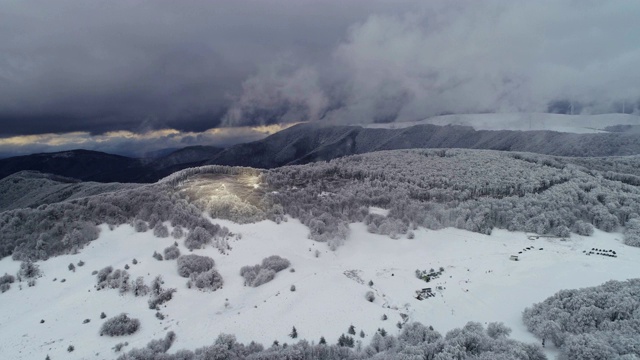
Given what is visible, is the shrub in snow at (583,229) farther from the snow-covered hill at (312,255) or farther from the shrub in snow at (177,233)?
the shrub in snow at (177,233)

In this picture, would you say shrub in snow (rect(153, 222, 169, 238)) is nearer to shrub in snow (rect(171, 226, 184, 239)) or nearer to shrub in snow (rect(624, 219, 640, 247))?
shrub in snow (rect(171, 226, 184, 239))

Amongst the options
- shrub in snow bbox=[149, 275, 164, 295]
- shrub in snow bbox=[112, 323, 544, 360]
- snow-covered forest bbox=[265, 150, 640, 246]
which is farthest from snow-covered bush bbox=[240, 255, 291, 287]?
shrub in snow bbox=[112, 323, 544, 360]

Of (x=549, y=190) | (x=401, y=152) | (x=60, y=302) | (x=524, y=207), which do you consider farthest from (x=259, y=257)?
(x=401, y=152)

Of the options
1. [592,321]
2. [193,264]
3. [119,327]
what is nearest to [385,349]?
[592,321]

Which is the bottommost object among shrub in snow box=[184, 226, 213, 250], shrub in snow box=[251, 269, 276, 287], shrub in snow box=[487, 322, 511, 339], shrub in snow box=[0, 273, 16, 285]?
shrub in snow box=[487, 322, 511, 339]

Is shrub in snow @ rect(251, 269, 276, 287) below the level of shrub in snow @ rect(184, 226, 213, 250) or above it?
below

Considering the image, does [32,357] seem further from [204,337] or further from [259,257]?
[259,257]
